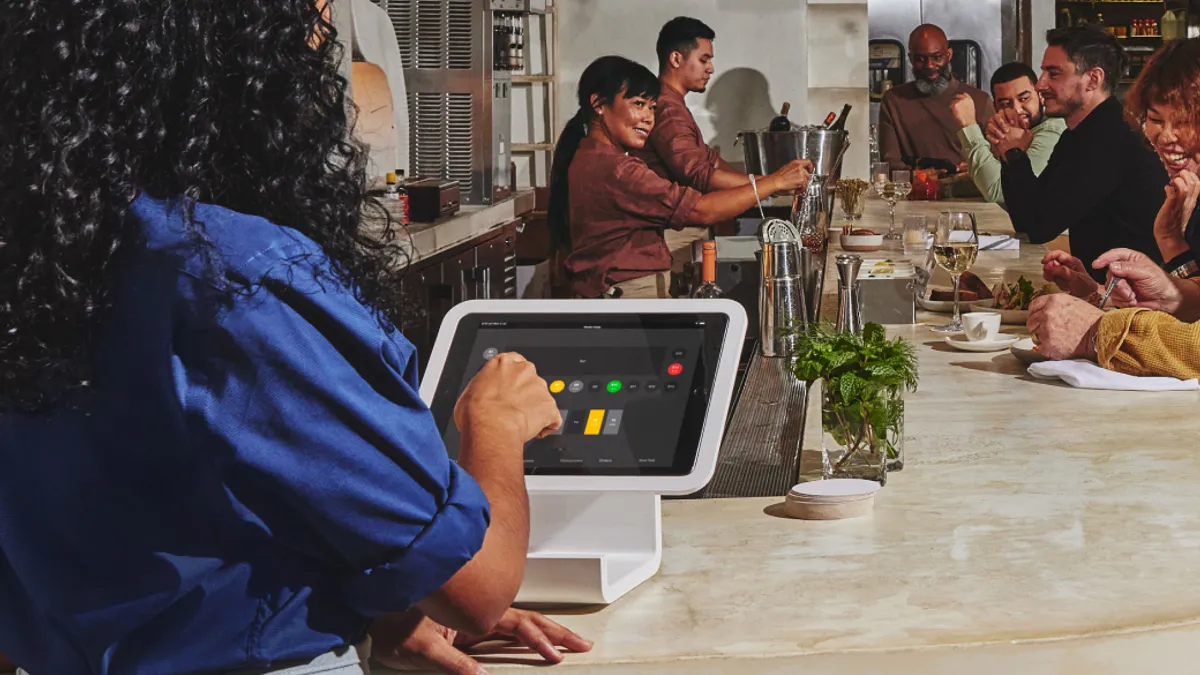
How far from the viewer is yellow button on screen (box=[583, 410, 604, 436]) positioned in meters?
1.21

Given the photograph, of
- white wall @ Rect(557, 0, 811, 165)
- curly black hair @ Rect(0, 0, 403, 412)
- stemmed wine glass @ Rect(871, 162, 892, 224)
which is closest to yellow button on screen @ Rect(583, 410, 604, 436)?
curly black hair @ Rect(0, 0, 403, 412)

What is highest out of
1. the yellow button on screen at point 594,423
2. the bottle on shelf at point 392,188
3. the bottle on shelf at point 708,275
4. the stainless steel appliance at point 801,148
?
the stainless steel appliance at point 801,148

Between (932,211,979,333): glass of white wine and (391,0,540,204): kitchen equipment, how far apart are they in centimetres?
284

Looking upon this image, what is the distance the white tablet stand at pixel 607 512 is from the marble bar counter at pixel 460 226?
2686mm

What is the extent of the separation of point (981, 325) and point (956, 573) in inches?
49.7

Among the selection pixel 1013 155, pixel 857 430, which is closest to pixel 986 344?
pixel 857 430

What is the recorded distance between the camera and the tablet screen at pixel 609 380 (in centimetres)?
119

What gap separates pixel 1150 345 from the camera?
2041 mm

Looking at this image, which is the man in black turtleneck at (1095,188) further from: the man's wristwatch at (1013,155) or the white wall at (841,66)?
the white wall at (841,66)

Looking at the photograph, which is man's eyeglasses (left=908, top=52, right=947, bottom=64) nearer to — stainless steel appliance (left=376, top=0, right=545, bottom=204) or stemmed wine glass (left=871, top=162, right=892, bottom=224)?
stemmed wine glass (left=871, top=162, right=892, bottom=224)

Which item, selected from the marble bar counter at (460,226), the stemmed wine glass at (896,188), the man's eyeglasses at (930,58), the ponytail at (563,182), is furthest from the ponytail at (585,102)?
the man's eyeglasses at (930,58)

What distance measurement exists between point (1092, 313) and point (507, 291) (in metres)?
3.85

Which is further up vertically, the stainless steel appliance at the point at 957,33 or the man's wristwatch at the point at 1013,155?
the stainless steel appliance at the point at 957,33

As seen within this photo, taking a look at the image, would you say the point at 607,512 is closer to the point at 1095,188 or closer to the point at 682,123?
the point at 1095,188
